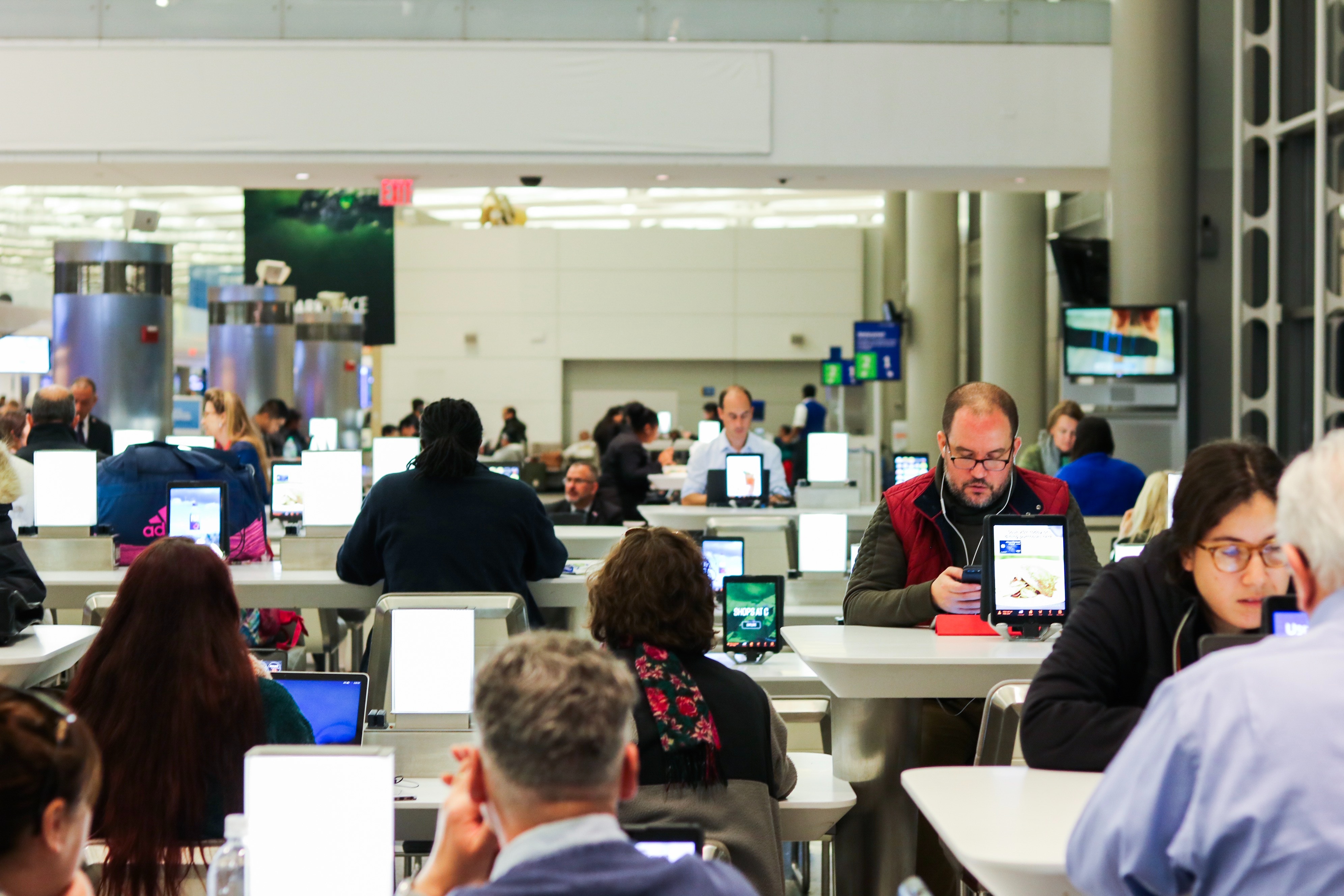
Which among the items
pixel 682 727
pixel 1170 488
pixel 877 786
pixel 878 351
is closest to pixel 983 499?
pixel 877 786

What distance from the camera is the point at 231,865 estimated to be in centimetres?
183

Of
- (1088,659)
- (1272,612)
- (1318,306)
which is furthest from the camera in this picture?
(1318,306)

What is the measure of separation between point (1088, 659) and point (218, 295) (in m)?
14.2

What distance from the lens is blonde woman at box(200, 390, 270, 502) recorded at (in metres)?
7.19

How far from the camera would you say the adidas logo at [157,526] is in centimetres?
554

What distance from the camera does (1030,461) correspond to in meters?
8.10

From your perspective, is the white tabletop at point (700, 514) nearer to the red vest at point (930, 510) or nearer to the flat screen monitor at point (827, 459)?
the flat screen monitor at point (827, 459)

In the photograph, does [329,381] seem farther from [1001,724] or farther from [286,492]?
[1001,724]

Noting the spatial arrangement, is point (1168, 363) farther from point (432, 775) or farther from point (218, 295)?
point (218, 295)

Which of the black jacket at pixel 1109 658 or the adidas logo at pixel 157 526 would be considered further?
the adidas logo at pixel 157 526

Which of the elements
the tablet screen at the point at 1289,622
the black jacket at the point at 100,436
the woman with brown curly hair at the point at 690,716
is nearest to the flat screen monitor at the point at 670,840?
the woman with brown curly hair at the point at 690,716

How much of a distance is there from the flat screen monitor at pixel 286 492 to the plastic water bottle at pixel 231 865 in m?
5.84

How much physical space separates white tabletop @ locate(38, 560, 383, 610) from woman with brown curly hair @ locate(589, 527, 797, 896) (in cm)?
237

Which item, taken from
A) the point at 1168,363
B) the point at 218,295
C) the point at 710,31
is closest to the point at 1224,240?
the point at 1168,363
